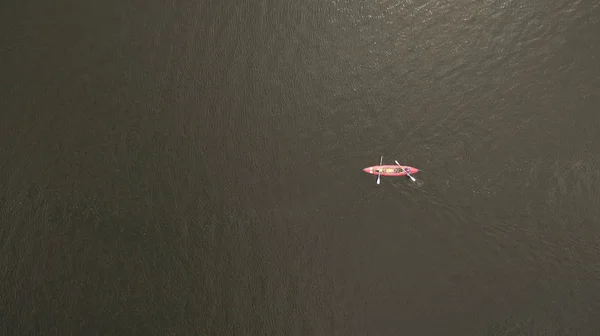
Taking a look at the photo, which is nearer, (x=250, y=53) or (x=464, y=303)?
(x=464, y=303)

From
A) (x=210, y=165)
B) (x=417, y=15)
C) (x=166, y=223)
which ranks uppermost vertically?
(x=417, y=15)

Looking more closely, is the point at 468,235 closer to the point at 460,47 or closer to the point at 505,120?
the point at 505,120

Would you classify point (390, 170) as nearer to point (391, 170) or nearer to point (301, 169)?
point (391, 170)

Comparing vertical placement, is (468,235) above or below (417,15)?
below

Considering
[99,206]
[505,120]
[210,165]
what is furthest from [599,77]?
[99,206]
